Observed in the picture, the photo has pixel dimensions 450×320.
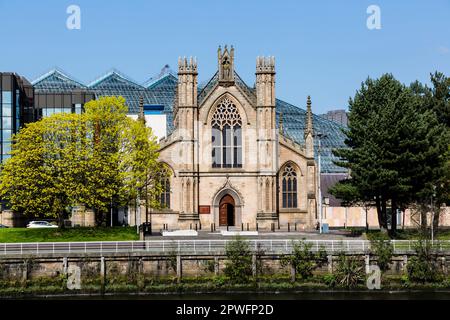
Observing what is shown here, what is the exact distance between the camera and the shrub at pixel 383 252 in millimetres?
57072

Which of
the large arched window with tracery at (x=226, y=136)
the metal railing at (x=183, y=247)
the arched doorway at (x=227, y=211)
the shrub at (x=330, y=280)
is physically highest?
the large arched window with tracery at (x=226, y=136)

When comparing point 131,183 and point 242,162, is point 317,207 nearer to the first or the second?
point 242,162

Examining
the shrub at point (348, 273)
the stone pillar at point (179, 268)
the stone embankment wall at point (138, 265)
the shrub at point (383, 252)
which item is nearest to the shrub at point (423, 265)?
the stone embankment wall at point (138, 265)

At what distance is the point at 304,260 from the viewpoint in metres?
57.0

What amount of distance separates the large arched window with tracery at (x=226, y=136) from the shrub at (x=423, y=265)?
3142 cm

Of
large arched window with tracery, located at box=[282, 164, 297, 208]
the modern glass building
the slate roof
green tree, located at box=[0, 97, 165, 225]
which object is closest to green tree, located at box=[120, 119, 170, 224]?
green tree, located at box=[0, 97, 165, 225]

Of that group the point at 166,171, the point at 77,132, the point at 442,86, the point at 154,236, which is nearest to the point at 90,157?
the point at 77,132

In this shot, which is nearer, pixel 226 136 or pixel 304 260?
pixel 304 260

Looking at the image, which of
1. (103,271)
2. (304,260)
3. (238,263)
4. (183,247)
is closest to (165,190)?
(183,247)

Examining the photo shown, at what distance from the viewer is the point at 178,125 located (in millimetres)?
85625

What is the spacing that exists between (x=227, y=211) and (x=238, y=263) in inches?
1186

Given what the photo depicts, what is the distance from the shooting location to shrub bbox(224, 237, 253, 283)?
56.1m

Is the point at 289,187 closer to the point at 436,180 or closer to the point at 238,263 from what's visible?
the point at 436,180

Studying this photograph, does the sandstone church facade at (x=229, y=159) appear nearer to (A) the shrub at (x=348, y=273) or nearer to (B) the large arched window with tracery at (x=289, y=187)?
(B) the large arched window with tracery at (x=289, y=187)
